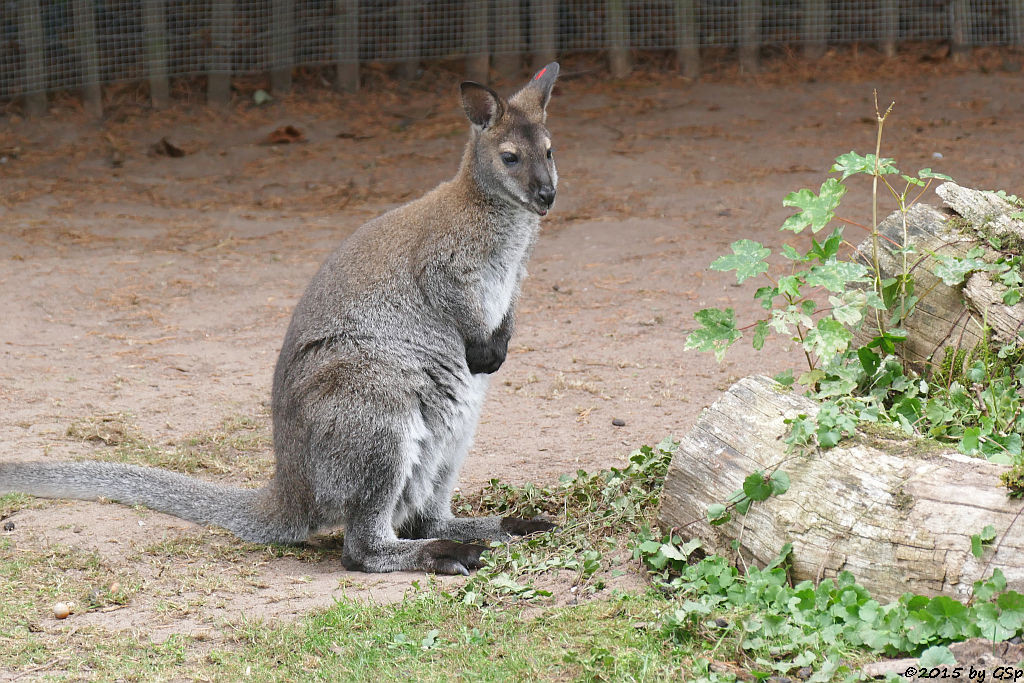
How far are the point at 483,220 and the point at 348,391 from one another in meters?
0.96

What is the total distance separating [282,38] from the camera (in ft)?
41.9

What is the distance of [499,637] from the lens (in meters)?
3.50

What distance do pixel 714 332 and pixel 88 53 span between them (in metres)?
10.4

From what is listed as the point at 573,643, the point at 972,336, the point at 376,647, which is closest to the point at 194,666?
the point at 376,647

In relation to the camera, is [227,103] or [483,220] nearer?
[483,220]

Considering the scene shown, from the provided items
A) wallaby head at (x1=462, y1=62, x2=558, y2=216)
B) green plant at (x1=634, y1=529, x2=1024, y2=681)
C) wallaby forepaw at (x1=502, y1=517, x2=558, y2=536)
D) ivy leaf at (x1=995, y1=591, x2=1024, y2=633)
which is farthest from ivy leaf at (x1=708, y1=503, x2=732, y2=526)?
wallaby head at (x1=462, y1=62, x2=558, y2=216)

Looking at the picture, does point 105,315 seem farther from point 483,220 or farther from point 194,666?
point 194,666

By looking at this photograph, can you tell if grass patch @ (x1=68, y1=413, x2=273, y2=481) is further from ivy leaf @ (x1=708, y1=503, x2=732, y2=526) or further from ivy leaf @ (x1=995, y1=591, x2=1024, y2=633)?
ivy leaf @ (x1=995, y1=591, x2=1024, y2=633)

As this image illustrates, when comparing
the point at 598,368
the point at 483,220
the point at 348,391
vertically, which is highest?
the point at 483,220

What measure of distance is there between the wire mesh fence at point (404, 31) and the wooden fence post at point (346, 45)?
0.01m

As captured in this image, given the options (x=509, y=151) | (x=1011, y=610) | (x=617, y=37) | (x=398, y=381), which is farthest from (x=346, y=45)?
(x=1011, y=610)

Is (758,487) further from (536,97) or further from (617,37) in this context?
(617,37)

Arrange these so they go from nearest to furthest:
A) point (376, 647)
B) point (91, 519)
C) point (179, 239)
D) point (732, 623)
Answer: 1. point (732, 623)
2. point (376, 647)
3. point (91, 519)
4. point (179, 239)

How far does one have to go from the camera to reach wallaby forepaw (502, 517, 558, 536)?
4.49 m
